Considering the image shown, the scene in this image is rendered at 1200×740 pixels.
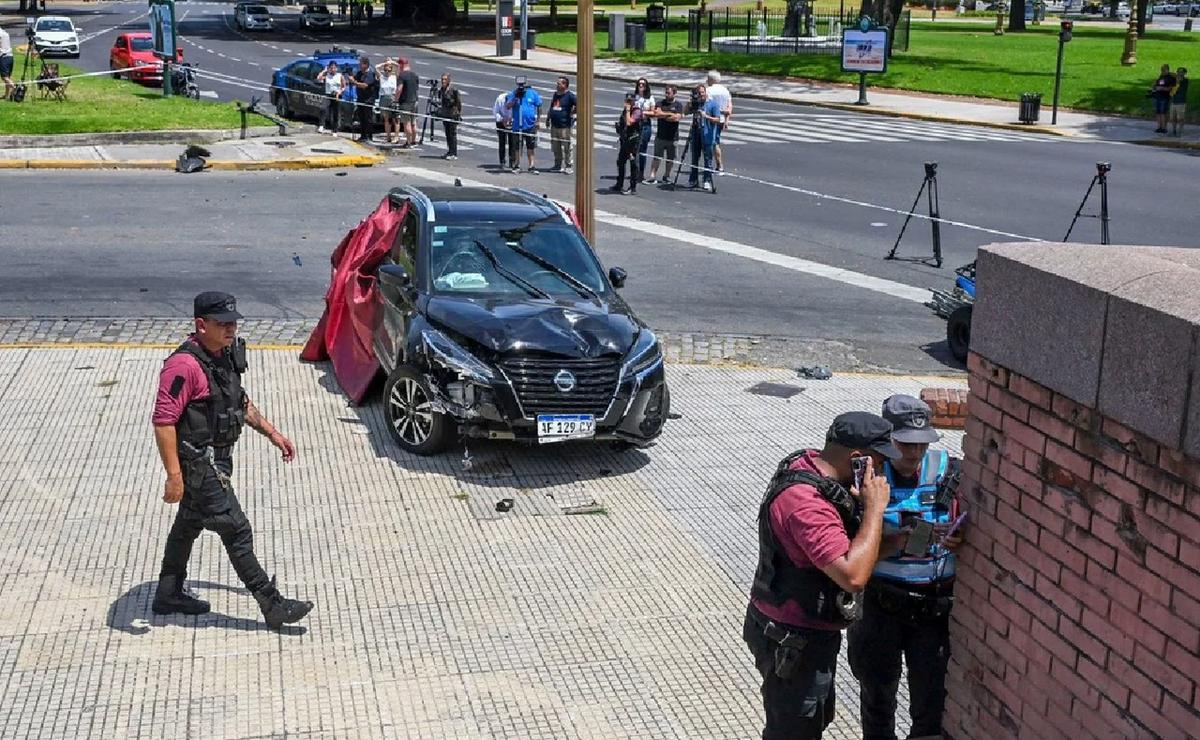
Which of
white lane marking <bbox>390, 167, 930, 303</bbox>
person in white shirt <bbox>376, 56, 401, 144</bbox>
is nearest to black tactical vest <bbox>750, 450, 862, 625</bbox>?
Answer: white lane marking <bbox>390, 167, 930, 303</bbox>

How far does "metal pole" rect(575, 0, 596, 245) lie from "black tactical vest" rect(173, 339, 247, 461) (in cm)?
671

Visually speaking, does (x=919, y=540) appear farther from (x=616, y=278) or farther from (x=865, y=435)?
(x=616, y=278)

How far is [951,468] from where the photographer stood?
19.4ft

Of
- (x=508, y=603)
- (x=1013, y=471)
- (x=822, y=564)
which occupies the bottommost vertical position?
(x=508, y=603)

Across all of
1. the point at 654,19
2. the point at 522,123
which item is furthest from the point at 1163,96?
the point at 654,19

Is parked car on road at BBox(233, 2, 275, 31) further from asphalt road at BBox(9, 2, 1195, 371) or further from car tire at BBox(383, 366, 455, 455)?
car tire at BBox(383, 366, 455, 455)

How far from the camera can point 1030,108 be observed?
36.8 m

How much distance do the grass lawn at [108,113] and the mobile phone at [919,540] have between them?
2400 cm

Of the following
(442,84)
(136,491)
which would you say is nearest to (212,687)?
(136,491)

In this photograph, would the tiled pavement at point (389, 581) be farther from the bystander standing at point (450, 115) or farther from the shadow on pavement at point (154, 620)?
the bystander standing at point (450, 115)

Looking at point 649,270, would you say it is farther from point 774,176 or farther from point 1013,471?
point 1013,471

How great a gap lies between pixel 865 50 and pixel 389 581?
3575 cm

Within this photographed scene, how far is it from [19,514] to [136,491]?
2.54 feet

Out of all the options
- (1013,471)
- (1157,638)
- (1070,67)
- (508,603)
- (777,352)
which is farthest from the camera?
(1070,67)
